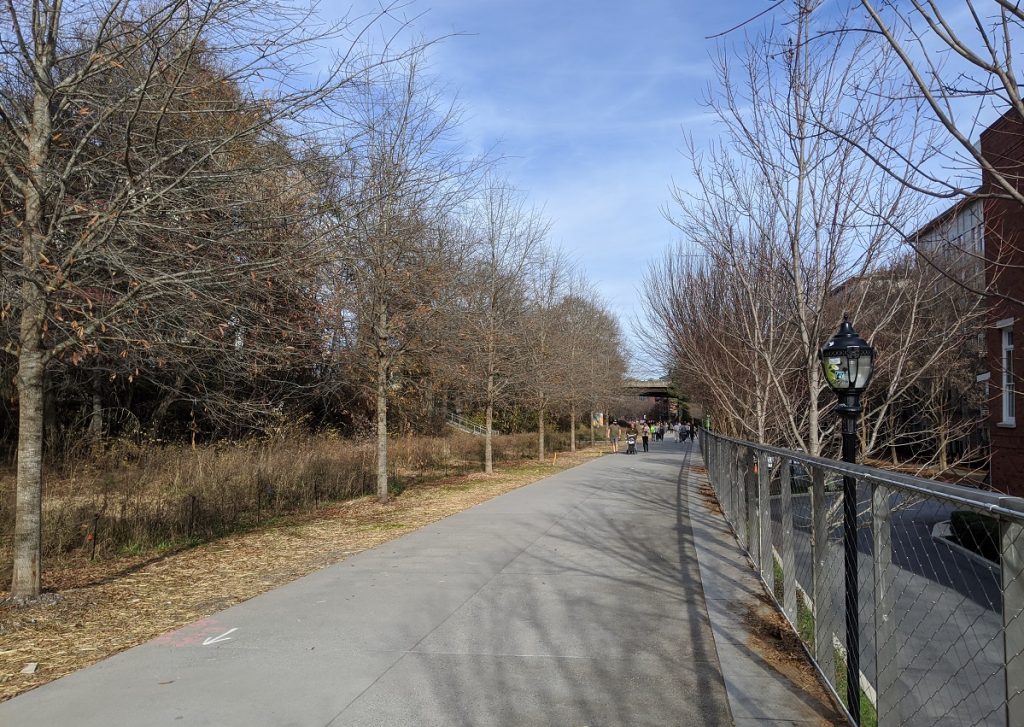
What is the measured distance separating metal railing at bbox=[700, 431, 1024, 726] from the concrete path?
1.87 feet

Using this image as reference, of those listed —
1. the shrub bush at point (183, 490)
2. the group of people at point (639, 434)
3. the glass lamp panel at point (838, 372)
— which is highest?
the glass lamp panel at point (838, 372)

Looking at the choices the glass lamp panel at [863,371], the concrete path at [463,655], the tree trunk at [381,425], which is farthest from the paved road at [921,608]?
the tree trunk at [381,425]

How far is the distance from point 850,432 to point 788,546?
3.87 feet

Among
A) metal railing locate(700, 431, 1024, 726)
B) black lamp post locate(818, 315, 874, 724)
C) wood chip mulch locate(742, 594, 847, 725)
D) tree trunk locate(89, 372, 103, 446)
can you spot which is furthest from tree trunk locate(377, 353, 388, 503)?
black lamp post locate(818, 315, 874, 724)

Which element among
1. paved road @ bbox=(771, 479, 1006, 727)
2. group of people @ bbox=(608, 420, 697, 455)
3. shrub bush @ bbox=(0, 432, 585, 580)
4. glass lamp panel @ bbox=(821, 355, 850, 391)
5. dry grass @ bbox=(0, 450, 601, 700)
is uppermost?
glass lamp panel @ bbox=(821, 355, 850, 391)

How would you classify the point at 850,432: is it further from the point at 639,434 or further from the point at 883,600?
the point at 639,434

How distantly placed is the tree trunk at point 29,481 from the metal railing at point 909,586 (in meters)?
6.17

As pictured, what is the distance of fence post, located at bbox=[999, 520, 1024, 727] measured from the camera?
7.13 feet

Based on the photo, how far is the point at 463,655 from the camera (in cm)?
536

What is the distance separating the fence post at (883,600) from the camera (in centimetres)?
329

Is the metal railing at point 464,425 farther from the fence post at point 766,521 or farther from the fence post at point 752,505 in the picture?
the fence post at point 766,521

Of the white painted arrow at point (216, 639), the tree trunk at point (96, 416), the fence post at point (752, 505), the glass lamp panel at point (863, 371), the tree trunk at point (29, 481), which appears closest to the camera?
the glass lamp panel at point (863, 371)

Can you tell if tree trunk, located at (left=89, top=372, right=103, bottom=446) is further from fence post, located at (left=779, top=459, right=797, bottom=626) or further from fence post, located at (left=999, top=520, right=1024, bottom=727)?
fence post, located at (left=999, top=520, right=1024, bottom=727)

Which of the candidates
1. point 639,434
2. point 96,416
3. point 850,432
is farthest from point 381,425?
point 639,434
